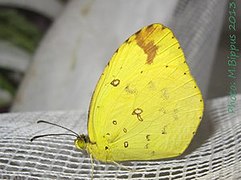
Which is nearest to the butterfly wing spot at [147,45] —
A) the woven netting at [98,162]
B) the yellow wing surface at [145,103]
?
the yellow wing surface at [145,103]

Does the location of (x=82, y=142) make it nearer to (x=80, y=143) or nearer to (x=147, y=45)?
(x=80, y=143)

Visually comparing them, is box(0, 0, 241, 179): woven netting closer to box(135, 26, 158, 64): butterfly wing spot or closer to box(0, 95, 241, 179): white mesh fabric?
box(0, 95, 241, 179): white mesh fabric

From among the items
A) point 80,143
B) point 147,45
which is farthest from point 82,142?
point 147,45

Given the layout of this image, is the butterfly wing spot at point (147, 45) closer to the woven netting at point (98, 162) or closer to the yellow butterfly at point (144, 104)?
the yellow butterfly at point (144, 104)

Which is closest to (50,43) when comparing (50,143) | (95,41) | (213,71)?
(95,41)

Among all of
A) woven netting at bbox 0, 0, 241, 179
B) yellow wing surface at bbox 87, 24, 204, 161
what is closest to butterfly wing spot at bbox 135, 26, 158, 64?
yellow wing surface at bbox 87, 24, 204, 161

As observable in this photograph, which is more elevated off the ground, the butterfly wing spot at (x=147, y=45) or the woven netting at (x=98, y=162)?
the butterfly wing spot at (x=147, y=45)

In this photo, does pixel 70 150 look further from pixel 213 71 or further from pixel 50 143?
pixel 213 71
